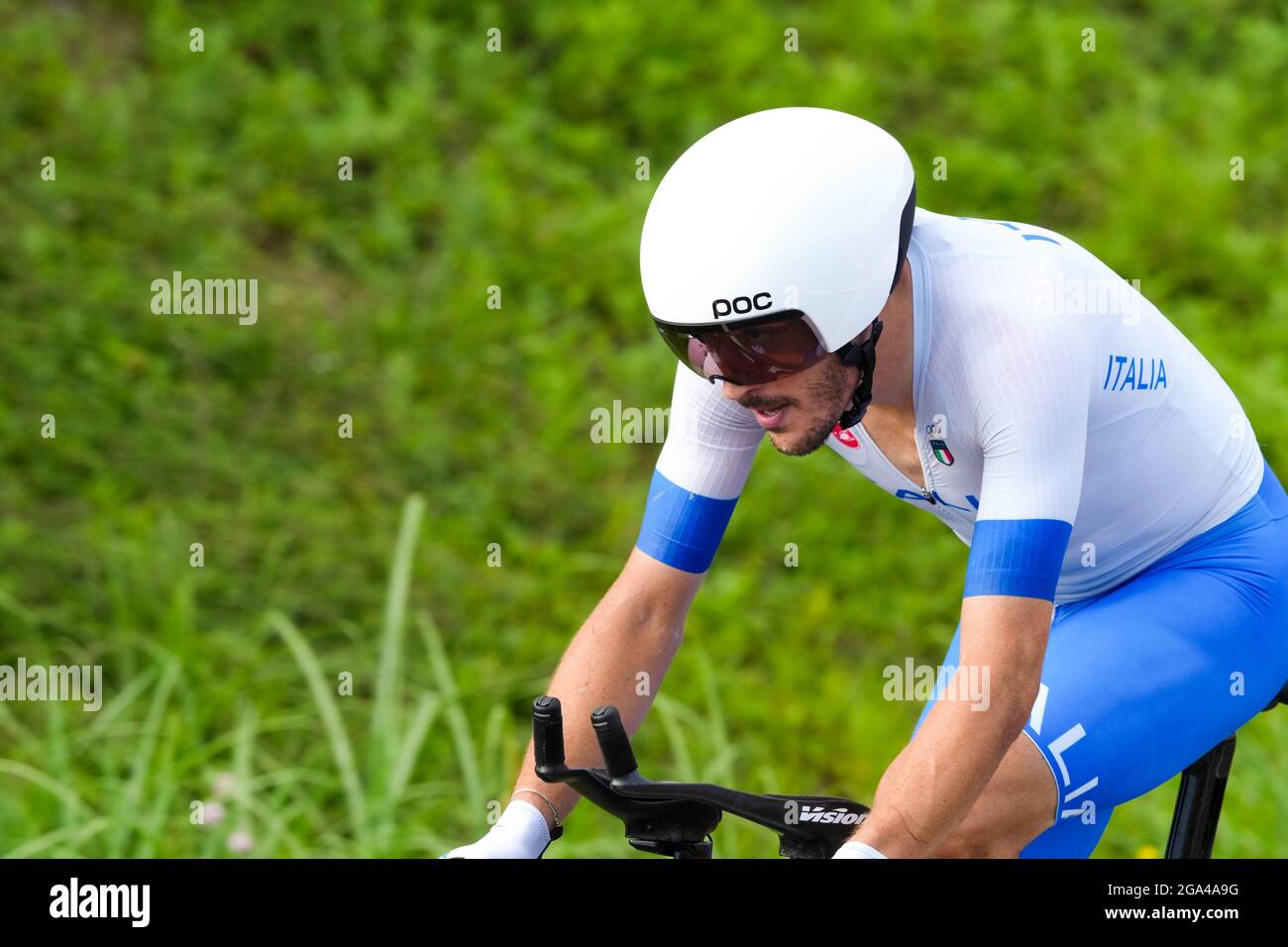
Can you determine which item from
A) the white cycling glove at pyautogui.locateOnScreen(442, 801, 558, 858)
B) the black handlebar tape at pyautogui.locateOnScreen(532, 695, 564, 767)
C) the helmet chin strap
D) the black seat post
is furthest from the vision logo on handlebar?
the black seat post

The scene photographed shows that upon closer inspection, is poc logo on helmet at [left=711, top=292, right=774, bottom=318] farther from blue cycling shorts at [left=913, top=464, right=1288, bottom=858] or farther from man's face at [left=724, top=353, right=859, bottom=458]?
blue cycling shorts at [left=913, top=464, right=1288, bottom=858]

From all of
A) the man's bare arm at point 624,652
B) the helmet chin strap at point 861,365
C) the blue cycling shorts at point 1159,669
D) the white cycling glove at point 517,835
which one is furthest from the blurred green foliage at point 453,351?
the helmet chin strap at point 861,365

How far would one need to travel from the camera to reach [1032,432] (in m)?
2.39

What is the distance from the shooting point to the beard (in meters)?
2.44

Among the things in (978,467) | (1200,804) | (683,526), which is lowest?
A: (1200,804)

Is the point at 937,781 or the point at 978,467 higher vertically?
the point at 978,467

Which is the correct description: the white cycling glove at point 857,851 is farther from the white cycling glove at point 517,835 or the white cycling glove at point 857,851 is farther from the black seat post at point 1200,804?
the black seat post at point 1200,804

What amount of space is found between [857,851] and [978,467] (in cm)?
79

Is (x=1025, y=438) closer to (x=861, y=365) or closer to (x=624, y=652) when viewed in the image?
(x=861, y=365)

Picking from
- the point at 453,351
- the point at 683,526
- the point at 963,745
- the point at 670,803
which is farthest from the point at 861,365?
the point at 453,351

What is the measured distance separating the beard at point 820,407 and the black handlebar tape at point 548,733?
1.76 feet
